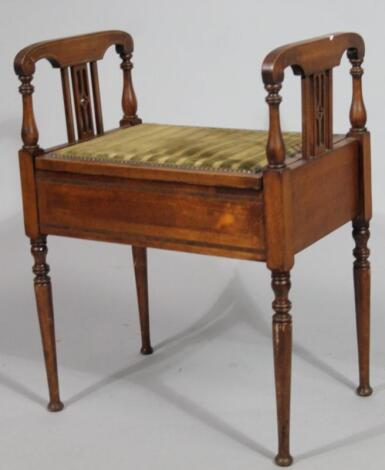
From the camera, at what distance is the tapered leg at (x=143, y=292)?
3.33 m

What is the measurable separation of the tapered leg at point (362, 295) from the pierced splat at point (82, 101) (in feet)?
2.34

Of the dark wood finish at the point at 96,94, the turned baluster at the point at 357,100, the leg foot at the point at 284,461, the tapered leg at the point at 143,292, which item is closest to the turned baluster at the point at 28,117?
the dark wood finish at the point at 96,94

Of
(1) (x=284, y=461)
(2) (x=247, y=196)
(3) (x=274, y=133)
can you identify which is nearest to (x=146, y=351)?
(1) (x=284, y=461)

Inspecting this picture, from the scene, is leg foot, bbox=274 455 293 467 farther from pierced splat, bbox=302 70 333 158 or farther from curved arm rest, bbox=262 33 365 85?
curved arm rest, bbox=262 33 365 85

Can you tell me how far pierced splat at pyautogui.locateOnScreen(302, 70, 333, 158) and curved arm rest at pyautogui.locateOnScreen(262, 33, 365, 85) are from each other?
0.09 ft

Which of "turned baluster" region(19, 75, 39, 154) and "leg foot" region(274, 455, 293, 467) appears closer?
"leg foot" region(274, 455, 293, 467)

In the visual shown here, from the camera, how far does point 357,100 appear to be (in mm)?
2811

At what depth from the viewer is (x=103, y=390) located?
3102mm

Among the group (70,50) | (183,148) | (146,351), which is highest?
(70,50)

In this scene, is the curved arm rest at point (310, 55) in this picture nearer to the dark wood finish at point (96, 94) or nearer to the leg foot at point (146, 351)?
the dark wood finish at point (96, 94)

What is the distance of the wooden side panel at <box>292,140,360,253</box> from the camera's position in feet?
8.52

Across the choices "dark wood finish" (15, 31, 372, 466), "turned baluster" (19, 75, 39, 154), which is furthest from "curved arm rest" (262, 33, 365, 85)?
"turned baluster" (19, 75, 39, 154)

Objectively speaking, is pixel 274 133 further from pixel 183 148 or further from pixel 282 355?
pixel 282 355

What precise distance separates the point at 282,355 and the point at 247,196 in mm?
345
